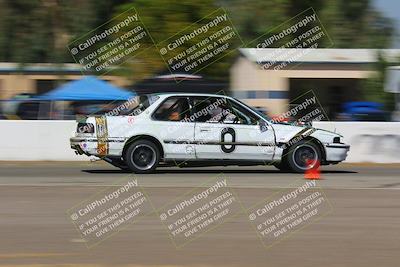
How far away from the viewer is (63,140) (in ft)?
66.3

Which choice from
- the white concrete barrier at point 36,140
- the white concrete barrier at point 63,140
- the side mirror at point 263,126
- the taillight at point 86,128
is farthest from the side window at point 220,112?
the white concrete barrier at point 36,140

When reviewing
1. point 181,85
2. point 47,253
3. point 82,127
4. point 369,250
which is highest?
point 181,85

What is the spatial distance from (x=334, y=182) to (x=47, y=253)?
309 inches

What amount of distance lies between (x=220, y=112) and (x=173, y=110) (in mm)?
918

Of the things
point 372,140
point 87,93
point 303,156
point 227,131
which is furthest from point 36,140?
point 372,140

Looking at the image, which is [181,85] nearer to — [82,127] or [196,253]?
[82,127]

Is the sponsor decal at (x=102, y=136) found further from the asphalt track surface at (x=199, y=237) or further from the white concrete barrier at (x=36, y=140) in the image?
the white concrete barrier at (x=36, y=140)

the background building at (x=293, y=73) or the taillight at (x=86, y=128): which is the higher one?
the background building at (x=293, y=73)

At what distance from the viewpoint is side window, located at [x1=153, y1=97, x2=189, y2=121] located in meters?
15.6

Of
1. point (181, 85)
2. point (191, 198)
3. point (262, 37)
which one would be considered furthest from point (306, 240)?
point (262, 37)

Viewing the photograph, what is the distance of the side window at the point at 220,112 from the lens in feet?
51.3

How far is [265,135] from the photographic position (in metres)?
15.7

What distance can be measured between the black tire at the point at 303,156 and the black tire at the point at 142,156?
266cm

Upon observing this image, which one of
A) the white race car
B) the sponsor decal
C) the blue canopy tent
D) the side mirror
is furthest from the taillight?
the blue canopy tent
